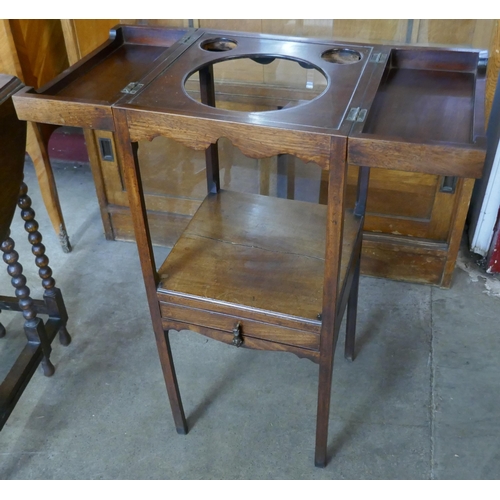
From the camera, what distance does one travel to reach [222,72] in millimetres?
1880

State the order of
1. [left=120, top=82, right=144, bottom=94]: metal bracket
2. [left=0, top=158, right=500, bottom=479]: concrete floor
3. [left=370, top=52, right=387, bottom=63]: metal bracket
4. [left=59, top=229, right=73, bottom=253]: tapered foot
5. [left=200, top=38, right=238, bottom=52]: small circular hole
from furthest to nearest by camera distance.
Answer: [left=59, top=229, right=73, bottom=253]: tapered foot
[left=0, top=158, right=500, bottom=479]: concrete floor
[left=200, top=38, right=238, bottom=52]: small circular hole
[left=370, top=52, right=387, bottom=63]: metal bracket
[left=120, top=82, right=144, bottom=94]: metal bracket

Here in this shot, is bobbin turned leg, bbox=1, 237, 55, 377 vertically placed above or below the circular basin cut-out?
below

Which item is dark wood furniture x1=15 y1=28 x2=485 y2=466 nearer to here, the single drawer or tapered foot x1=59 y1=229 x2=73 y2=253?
the single drawer

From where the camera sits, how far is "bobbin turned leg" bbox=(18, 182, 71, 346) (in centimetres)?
174

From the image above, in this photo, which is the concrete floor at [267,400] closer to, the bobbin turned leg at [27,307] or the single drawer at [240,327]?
the bobbin turned leg at [27,307]

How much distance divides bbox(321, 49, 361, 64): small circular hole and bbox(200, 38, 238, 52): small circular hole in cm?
23

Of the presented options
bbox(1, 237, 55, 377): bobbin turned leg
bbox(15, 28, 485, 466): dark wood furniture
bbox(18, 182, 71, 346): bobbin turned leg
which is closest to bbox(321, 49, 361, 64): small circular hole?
bbox(15, 28, 485, 466): dark wood furniture

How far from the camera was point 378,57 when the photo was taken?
1.34m

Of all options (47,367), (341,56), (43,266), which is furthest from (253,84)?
(47,367)

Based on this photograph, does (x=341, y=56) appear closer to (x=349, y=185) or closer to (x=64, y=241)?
(x=349, y=185)

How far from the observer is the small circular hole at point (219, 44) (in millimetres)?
1436

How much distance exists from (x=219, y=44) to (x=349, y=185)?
821mm

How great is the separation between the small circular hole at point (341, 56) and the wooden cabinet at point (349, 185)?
398 millimetres

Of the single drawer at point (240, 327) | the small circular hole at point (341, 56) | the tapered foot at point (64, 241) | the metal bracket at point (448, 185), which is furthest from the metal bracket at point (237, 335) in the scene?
the tapered foot at point (64, 241)
